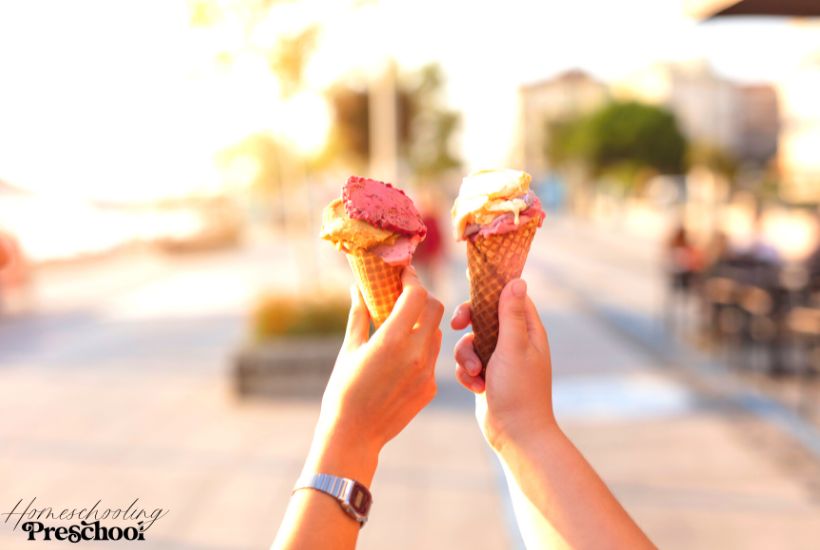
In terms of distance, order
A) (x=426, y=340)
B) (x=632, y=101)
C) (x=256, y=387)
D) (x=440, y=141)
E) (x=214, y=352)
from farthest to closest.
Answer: (x=632, y=101)
(x=440, y=141)
(x=214, y=352)
(x=256, y=387)
(x=426, y=340)

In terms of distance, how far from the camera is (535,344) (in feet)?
5.17

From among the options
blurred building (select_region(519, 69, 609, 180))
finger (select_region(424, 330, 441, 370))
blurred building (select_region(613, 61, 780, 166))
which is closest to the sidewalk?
finger (select_region(424, 330, 441, 370))

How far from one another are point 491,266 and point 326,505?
1.91 feet

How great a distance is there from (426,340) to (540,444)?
26cm

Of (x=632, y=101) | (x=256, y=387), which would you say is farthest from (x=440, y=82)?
(x=632, y=101)

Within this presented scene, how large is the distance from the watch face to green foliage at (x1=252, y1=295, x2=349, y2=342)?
731 centimetres

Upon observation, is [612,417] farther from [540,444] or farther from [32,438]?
[540,444]

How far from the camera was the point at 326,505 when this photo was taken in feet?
4.73

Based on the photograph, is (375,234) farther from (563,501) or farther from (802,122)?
(802,122)

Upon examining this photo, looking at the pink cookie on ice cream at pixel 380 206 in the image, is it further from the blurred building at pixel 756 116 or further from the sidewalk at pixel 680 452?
the blurred building at pixel 756 116

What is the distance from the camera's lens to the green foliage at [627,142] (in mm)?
84500

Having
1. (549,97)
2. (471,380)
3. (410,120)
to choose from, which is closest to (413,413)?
(471,380)

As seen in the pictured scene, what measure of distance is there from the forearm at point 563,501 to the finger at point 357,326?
0.31 m
